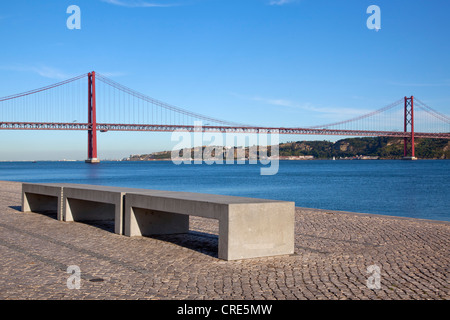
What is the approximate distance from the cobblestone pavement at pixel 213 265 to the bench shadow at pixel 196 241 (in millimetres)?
13

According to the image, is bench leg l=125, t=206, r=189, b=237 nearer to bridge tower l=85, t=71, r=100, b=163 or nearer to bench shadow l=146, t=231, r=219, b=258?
bench shadow l=146, t=231, r=219, b=258

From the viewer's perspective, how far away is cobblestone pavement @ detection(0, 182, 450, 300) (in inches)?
158

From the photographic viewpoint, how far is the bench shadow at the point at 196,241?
589 centimetres

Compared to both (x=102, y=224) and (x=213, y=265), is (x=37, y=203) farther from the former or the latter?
(x=213, y=265)

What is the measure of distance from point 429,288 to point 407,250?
5.99 feet

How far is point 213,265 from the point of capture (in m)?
5.04

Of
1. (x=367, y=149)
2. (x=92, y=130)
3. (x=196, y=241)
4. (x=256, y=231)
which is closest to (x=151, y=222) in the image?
(x=196, y=241)

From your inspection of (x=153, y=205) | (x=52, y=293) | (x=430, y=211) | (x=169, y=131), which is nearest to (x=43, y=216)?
(x=153, y=205)

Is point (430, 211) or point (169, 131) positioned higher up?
point (169, 131)

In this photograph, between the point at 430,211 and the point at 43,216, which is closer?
the point at 43,216

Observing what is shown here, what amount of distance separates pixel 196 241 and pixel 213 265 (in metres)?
1.50
